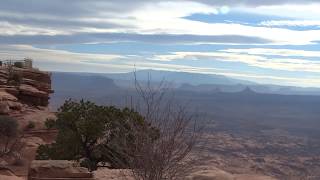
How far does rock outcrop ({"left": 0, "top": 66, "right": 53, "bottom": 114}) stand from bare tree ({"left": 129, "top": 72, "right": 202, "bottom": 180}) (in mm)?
31908

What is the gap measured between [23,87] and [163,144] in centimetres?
3705

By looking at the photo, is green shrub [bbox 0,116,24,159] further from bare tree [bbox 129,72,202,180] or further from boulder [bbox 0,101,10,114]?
bare tree [bbox 129,72,202,180]

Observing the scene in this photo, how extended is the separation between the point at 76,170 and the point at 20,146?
22336mm

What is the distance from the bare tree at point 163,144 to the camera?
1277 cm

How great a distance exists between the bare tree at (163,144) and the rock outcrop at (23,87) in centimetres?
3191

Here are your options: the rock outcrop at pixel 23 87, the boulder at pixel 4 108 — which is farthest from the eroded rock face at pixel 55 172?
the rock outcrop at pixel 23 87

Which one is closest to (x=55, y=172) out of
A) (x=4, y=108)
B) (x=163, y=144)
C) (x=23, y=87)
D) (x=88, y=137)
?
(x=163, y=144)

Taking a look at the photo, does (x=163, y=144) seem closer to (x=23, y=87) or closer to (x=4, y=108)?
(x=4, y=108)

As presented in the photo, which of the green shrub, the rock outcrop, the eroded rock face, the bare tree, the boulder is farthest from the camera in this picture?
the rock outcrop

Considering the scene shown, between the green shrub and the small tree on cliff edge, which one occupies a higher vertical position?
the small tree on cliff edge

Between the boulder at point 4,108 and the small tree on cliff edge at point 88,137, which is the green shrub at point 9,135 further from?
the small tree on cliff edge at point 88,137

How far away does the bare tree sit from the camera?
12.8 metres

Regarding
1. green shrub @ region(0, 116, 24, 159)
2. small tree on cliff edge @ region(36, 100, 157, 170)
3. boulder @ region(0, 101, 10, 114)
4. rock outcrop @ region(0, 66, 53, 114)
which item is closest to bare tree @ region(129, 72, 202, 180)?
small tree on cliff edge @ region(36, 100, 157, 170)

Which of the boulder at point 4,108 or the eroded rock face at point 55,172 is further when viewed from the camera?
the boulder at point 4,108
